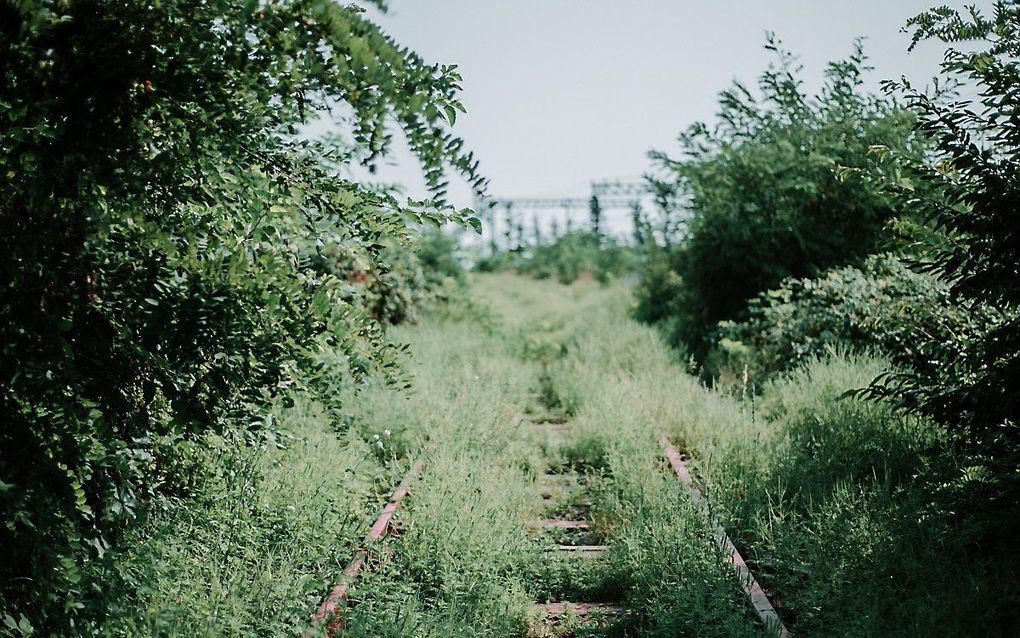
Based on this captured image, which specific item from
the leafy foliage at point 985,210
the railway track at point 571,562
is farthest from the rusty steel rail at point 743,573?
the leafy foliage at point 985,210

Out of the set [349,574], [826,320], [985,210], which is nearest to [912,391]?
[985,210]

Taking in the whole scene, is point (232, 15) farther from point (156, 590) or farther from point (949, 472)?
point (949, 472)

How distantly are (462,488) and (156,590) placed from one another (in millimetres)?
2315

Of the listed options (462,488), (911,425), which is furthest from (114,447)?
(911,425)

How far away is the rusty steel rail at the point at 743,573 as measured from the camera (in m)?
3.80

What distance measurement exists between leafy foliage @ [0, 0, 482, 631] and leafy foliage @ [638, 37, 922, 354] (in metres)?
9.57

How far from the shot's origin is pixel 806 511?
17.5 feet

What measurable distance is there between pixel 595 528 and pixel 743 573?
1.46 meters

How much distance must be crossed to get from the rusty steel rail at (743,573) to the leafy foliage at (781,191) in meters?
6.62

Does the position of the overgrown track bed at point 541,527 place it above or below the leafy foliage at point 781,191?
below

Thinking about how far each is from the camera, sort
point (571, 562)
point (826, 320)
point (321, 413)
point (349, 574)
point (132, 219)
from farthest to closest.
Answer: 1. point (826, 320)
2. point (571, 562)
3. point (321, 413)
4. point (349, 574)
5. point (132, 219)

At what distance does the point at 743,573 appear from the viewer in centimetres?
439

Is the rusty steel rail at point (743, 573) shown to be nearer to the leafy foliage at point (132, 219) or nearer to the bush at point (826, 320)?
the leafy foliage at point (132, 219)

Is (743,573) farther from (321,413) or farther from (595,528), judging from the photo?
(321,413)
